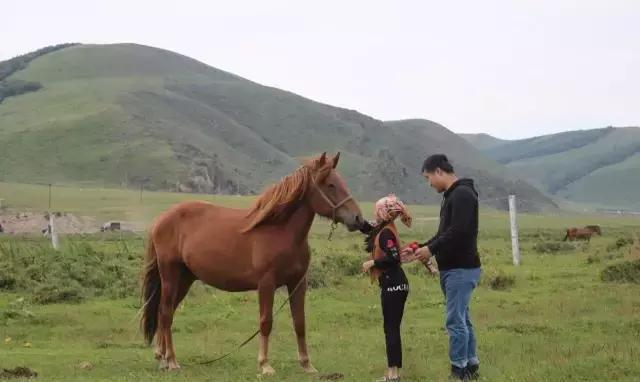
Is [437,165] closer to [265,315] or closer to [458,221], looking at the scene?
[458,221]

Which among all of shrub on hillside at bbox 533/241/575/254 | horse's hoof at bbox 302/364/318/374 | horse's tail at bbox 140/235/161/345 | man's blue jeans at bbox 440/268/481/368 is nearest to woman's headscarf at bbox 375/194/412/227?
man's blue jeans at bbox 440/268/481/368

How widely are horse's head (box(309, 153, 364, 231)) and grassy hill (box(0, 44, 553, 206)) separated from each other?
8431cm

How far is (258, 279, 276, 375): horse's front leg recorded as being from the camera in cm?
884

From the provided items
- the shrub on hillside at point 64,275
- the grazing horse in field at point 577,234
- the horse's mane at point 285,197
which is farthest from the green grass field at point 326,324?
the grazing horse in field at point 577,234

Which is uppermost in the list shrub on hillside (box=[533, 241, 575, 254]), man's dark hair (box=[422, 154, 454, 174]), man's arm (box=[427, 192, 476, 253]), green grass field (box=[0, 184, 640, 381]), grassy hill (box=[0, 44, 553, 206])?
grassy hill (box=[0, 44, 553, 206])

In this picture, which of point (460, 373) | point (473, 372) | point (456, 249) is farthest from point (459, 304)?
point (473, 372)

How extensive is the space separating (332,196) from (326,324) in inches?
208

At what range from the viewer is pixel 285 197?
8.95 metres

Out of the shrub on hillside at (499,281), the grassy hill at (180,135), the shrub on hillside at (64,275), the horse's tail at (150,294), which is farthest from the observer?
the grassy hill at (180,135)

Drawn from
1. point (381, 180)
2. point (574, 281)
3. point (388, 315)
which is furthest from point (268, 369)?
point (381, 180)

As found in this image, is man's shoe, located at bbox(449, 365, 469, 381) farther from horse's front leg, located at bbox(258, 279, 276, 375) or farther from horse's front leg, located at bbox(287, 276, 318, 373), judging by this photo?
horse's front leg, located at bbox(258, 279, 276, 375)

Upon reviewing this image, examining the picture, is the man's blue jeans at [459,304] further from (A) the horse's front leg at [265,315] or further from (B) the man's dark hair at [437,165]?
(A) the horse's front leg at [265,315]

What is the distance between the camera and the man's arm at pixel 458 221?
25.1 feet

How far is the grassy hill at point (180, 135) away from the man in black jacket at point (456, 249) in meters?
85.5
